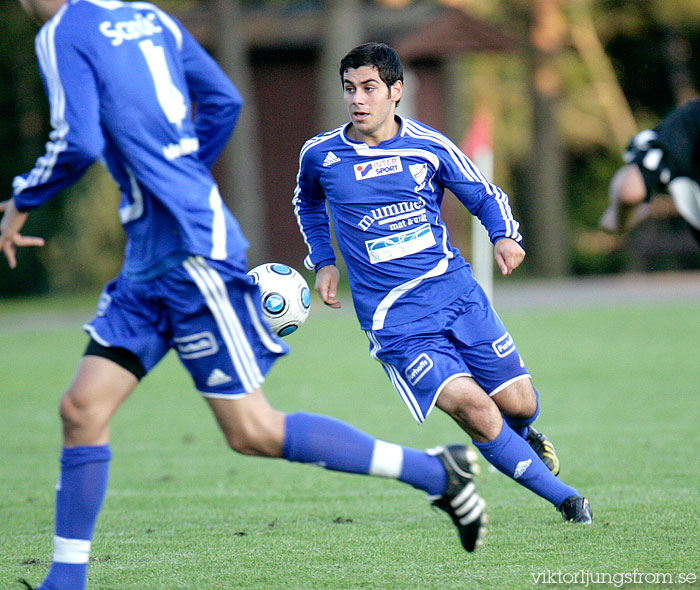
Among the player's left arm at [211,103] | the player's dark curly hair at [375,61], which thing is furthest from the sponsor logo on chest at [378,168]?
the player's left arm at [211,103]

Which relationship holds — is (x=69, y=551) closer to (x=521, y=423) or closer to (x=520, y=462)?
(x=520, y=462)

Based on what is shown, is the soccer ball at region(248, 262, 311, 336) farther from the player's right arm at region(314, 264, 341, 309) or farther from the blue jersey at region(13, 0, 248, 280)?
the blue jersey at region(13, 0, 248, 280)

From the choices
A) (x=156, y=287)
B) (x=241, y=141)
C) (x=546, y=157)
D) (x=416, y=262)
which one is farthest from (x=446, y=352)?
(x=546, y=157)

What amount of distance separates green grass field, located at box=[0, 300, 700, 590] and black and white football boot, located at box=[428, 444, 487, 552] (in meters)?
0.28

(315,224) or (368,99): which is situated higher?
(368,99)

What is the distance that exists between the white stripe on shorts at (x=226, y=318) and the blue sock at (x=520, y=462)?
1500 millimetres

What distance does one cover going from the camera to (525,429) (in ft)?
17.7

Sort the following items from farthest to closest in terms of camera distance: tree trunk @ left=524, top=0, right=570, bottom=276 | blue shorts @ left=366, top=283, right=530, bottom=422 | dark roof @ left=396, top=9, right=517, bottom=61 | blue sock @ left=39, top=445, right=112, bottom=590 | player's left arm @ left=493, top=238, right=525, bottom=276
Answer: tree trunk @ left=524, top=0, right=570, bottom=276 → dark roof @ left=396, top=9, right=517, bottom=61 → blue shorts @ left=366, top=283, right=530, bottom=422 → player's left arm @ left=493, top=238, right=525, bottom=276 → blue sock @ left=39, top=445, right=112, bottom=590

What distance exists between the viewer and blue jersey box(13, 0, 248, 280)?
11.9 feet

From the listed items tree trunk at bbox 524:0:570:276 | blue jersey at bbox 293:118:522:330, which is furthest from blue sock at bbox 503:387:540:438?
tree trunk at bbox 524:0:570:276

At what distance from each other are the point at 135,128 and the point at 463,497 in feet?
5.76

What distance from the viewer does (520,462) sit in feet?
16.0

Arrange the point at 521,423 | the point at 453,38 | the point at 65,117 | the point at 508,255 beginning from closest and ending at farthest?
1. the point at 65,117
2. the point at 508,255
3. the point at 521,423
4. the point at 453,38

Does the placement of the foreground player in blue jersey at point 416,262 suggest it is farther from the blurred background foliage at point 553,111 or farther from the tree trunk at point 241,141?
the blurred background foliage at point 553,111
